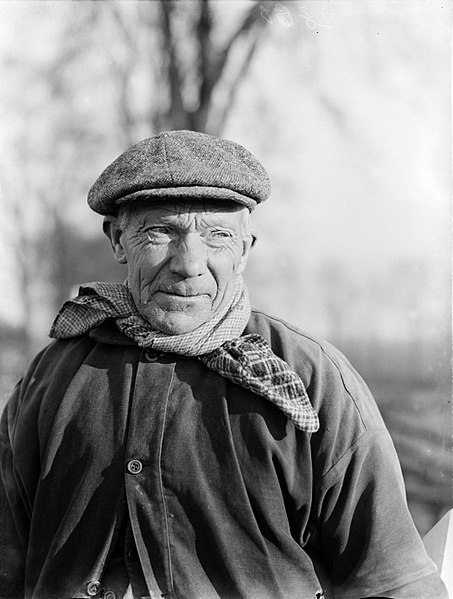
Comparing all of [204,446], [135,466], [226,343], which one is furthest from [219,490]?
[226,343]

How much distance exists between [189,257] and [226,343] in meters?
0.26

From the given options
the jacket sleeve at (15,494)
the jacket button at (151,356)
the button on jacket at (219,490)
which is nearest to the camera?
the button on jacket at (219,490)

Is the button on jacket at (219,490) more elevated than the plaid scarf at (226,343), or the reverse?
the plaid scarf at (226,343)

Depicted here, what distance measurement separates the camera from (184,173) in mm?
1738

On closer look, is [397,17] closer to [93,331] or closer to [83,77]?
[83,77]

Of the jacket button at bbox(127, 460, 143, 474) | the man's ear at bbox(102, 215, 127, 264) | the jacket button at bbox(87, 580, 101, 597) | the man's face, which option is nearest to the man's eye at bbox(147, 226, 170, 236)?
the man's face

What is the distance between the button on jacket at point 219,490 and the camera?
1.73 metres

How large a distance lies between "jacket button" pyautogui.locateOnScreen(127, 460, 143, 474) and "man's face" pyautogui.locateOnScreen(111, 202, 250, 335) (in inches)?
13.8

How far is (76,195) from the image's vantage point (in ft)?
9.80

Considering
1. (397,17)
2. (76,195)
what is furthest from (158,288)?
(397,17)

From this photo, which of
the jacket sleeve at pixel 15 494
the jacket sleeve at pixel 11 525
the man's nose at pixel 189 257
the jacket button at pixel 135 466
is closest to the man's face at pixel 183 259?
the man's nose at pixel 189 257

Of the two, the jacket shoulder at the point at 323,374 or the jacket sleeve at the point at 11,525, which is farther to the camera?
the jacket sleeve at the point at 11,525

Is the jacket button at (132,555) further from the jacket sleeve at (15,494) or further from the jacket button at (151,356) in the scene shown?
the jacket button at (151,356)

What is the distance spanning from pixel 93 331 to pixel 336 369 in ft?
2.31
